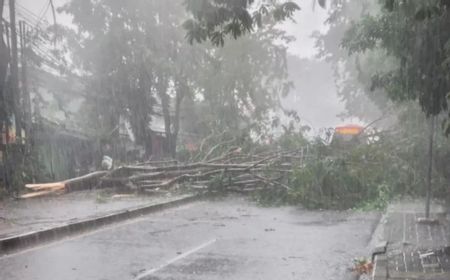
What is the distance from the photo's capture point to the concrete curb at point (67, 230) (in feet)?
29.3

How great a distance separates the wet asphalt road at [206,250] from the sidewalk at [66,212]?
0.37 metres

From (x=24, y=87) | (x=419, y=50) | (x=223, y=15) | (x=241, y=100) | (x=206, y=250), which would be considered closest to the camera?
(x=223, y=15)

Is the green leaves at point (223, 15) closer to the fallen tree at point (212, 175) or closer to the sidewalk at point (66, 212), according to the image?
the sidewalk at point (66, 212)

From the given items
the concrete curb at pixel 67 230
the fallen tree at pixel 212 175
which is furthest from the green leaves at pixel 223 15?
the fallen tree at pixel 212 175

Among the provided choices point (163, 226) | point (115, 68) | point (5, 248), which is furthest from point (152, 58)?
point (5, 248)

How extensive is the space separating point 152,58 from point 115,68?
7.16 ft

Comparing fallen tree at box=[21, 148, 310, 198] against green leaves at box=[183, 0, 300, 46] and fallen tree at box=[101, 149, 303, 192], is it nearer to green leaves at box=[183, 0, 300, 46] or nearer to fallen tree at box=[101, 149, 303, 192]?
fallen tree at box=[101, 149, 303, 192]

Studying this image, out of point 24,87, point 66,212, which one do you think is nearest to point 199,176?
point 24,87

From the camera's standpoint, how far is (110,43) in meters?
29.3

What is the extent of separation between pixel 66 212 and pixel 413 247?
307 inches

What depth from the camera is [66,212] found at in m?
12.6

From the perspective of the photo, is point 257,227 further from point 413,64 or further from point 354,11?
point 354,11

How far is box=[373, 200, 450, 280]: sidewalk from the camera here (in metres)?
6.56

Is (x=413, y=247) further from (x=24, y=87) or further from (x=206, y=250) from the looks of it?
(x=24, y=87)
